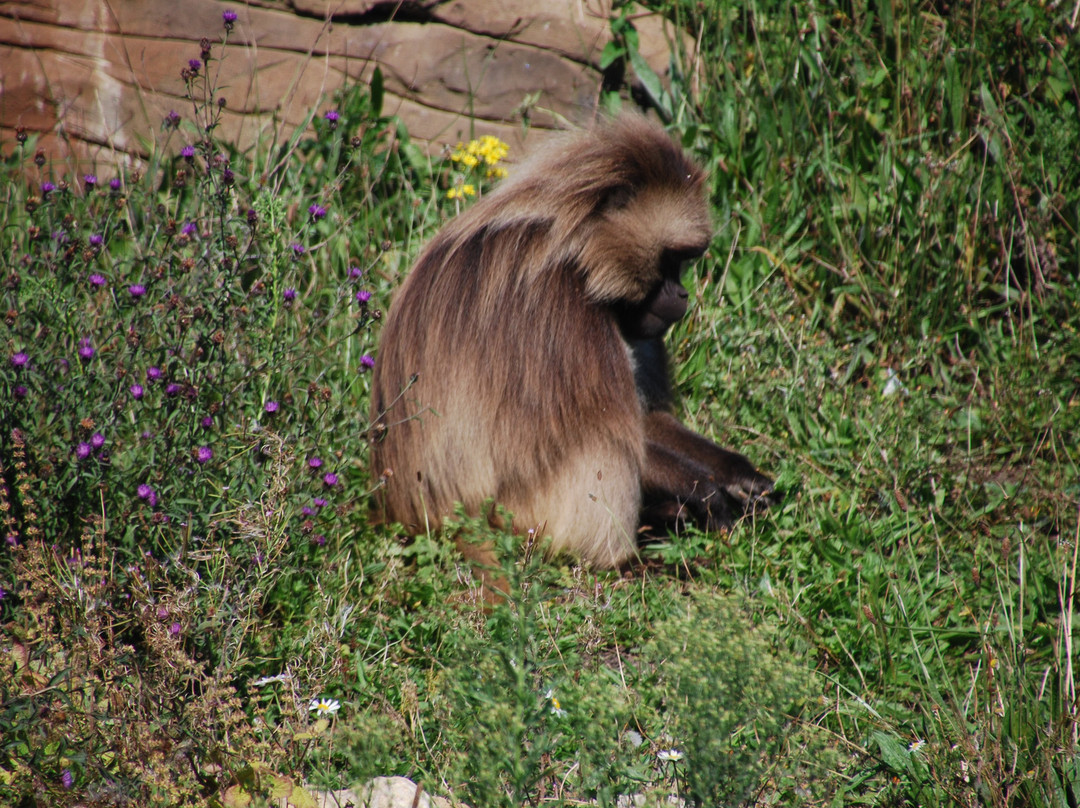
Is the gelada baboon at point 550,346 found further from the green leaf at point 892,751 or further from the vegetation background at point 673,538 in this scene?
the green leaf at point 892,751

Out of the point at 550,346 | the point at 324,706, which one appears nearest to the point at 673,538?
the point at 550,346

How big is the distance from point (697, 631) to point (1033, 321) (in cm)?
333

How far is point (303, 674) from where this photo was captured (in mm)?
2816

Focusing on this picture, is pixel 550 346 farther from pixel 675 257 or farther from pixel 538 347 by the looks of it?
pixel 675 257

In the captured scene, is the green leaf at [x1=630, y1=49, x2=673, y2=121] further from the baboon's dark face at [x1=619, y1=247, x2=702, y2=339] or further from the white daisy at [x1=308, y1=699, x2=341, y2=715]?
the white daisy at [x1=308, y1=699, x2=341, y2=715]

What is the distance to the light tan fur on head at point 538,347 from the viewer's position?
11.5ft

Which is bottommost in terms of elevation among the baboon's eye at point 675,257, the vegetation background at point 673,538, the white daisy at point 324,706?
the white daisy at point 324,706

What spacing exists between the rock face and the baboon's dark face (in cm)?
198

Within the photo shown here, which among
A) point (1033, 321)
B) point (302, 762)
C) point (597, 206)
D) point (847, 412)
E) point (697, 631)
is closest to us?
point (697, 631)

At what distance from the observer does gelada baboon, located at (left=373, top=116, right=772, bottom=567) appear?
3.50 m

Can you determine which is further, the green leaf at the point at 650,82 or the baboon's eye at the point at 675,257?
the green leaf at the point at 650,82

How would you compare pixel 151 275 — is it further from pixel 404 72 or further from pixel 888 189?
pixel 888 189

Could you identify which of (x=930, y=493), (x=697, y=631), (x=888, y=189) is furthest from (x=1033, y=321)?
(x=697, y=631)

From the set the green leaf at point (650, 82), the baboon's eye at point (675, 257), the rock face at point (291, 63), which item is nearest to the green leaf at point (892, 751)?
the baboon's eye at point (675, 257)
